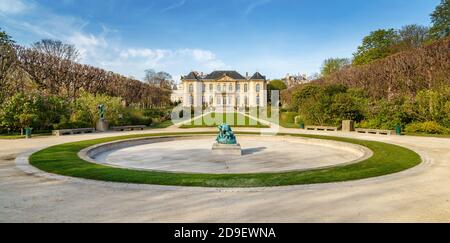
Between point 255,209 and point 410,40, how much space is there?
A: 60874mm

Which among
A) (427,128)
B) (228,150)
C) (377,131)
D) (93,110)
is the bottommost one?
(228,150)

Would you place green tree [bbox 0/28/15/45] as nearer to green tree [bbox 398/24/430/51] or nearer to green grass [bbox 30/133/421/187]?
green grass [bbox 30/133/421/187]

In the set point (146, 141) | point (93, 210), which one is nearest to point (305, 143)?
point (146, 141)

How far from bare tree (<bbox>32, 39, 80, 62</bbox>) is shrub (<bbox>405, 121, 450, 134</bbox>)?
38944 mm

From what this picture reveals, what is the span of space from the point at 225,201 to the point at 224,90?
73441mm

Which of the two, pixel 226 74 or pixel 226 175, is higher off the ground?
pixel 226 74

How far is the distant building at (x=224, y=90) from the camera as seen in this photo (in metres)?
78.8

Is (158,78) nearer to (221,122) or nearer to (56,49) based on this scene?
(56,49)

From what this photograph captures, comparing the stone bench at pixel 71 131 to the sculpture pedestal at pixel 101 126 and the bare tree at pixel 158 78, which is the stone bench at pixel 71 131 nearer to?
the sculpture pedestal at pixel 101 126

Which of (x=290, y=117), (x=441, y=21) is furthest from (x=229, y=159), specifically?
(x=441, y=21)

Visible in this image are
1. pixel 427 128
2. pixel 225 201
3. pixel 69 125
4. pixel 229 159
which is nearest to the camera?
pixel 225 201

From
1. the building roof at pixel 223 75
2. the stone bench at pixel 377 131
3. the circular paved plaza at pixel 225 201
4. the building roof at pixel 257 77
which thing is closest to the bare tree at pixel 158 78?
the building roof at pixel 223 75

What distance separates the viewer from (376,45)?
58688 millimetres

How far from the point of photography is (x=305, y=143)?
55.2ft
